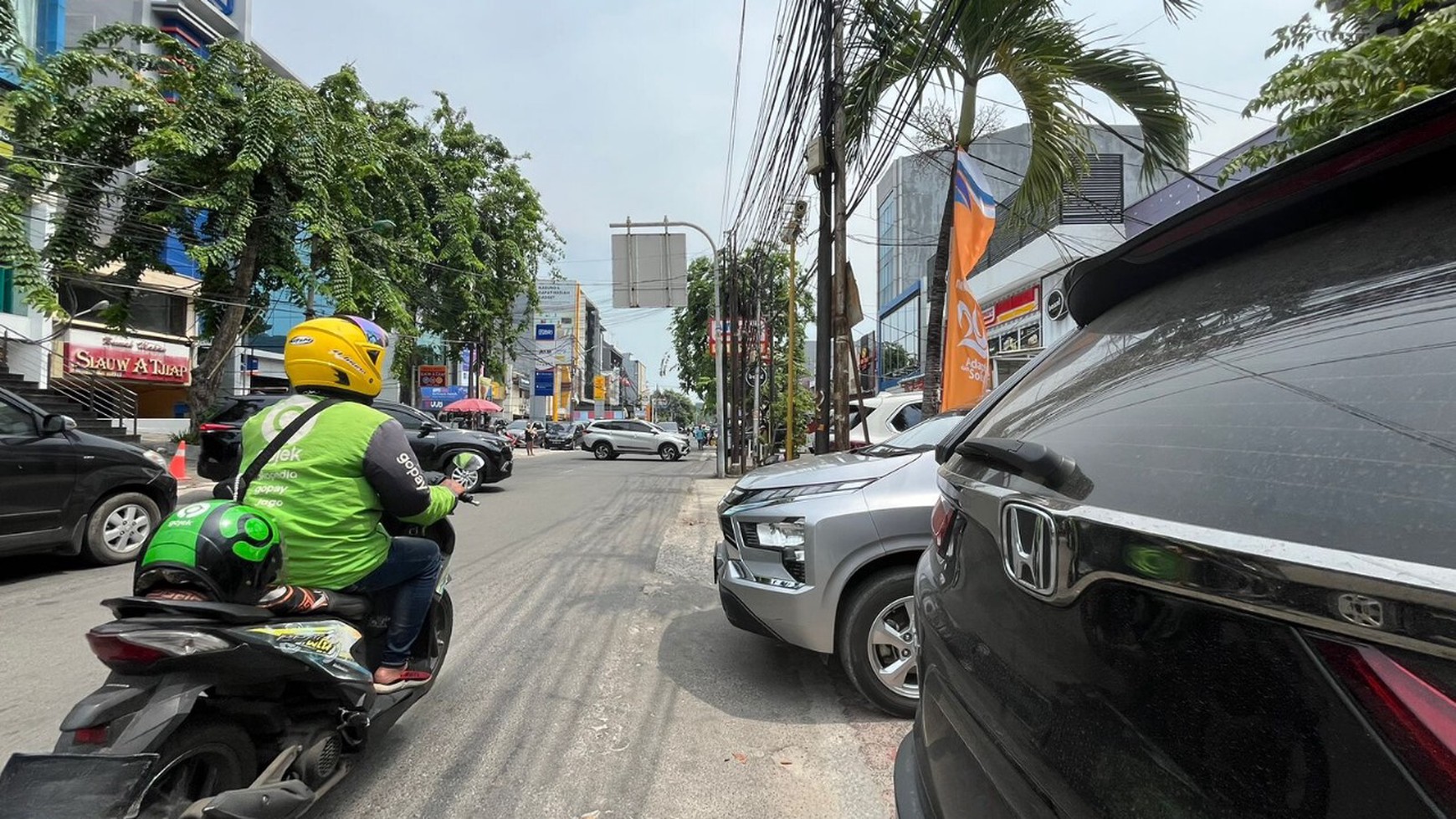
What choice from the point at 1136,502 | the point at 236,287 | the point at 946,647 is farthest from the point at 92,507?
the point at 236,287

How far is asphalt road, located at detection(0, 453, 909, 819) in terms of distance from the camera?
278 cm

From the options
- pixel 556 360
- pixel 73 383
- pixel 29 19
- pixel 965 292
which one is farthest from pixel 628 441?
pixel 556 360

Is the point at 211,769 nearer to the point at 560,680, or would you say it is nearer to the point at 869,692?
the point at 560,680

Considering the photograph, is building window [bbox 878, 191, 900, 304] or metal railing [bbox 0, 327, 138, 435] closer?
metal railing [bbox 0, 327, 138, 435]

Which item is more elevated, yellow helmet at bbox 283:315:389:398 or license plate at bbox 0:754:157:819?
yellow helmet at bbox 283:315:389:398

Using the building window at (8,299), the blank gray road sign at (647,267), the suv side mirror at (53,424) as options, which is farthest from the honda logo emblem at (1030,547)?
the building window at (8,299)

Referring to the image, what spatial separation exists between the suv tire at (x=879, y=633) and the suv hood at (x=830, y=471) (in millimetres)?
509

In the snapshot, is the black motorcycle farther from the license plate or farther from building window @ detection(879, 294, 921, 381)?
building window @ detection(879, 294, 921, 381)

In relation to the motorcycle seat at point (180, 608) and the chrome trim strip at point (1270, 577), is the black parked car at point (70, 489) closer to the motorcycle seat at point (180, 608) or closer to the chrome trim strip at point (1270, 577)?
the motorcycle seat at point (180, 608)

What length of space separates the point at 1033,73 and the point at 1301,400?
634 cm

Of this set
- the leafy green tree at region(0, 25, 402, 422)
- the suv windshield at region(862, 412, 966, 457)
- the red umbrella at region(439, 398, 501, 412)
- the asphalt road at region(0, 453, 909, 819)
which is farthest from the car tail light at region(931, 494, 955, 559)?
the red umbrella at region(439, 398, 501, 412)

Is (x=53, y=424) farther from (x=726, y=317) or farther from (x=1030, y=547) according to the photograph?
(x=726, y=317)

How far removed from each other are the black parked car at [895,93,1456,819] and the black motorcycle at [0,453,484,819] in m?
1.81

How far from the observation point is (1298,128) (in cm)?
539
